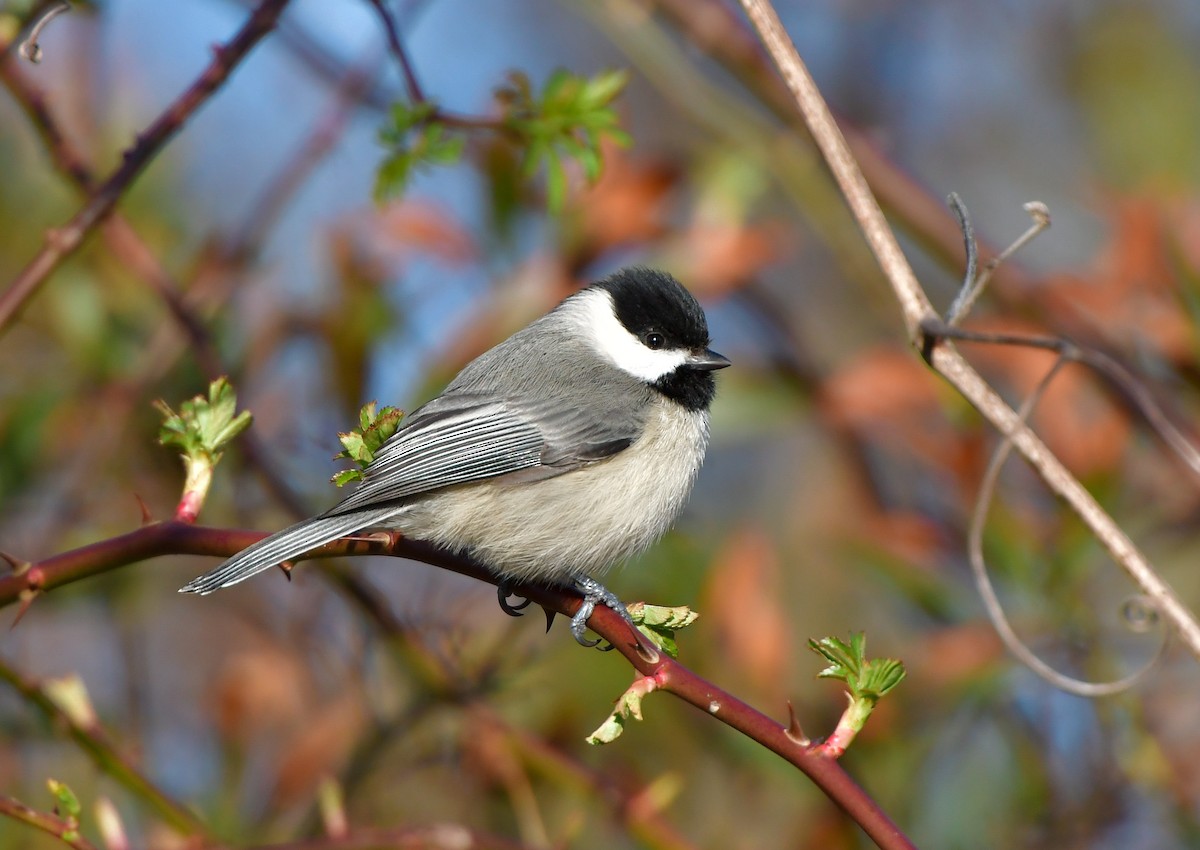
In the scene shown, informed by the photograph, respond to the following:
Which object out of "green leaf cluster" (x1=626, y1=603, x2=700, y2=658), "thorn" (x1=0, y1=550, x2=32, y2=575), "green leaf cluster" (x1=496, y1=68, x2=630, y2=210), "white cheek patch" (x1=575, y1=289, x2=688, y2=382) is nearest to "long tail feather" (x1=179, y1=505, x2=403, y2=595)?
"thorn" (x1=0, y1=550, x2=32, y2=575)

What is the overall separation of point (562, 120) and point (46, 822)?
146cm

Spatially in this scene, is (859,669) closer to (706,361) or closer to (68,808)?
(68,808)

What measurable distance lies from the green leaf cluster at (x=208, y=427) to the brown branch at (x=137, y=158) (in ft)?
1.90

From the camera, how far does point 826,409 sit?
3.43 metres

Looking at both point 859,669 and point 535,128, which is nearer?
point 859,669

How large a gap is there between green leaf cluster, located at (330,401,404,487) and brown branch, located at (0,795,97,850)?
61cm

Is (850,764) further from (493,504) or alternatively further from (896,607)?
(896,607)

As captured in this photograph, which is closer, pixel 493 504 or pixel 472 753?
pixel 493 504

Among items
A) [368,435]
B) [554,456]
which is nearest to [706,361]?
[554,456]

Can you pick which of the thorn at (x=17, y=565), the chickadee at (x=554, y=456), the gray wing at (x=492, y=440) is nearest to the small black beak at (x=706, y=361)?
the chickadee at (x=554, y=456)

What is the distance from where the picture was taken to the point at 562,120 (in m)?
2.24

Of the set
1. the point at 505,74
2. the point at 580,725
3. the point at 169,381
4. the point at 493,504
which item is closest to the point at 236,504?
the point at 169,381

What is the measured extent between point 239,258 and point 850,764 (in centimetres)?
204

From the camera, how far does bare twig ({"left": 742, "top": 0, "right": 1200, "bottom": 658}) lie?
1.56 m
